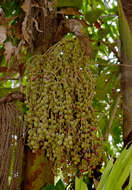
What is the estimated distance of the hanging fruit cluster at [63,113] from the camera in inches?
38.8

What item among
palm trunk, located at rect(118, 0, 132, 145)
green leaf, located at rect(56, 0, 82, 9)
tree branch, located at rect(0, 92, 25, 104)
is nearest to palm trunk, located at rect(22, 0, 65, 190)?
green leaf, located at rect(56, 0, 82, 9)

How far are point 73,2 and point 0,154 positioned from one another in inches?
30.2

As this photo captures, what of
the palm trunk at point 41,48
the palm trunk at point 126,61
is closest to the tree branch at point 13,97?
the palm trunk at point 41,48

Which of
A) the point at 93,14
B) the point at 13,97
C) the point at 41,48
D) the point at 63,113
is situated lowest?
the point at 63,113

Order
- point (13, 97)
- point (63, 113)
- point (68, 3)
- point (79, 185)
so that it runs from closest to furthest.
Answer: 1. point (79, 185)
2. point (63, 113)
3. point (13, 97)
4. point (68, 3)

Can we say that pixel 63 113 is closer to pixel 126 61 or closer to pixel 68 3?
pixel 126 61

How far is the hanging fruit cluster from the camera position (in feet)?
3.23

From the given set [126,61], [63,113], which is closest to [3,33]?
[63,113]

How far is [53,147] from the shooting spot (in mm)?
983

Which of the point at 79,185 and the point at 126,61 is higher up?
the point at 126,61

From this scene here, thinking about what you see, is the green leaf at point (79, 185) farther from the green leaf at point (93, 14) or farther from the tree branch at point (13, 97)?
the green leaf at point (93, 14)

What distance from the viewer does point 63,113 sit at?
1015 mm

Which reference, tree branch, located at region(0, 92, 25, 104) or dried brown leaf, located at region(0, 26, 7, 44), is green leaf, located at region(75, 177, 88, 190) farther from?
dried brown leaf, located at region(0, 26, 7, 44)

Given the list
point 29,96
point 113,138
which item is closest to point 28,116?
point 29,96
